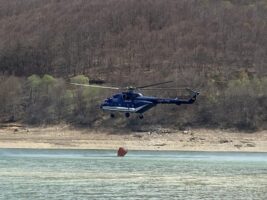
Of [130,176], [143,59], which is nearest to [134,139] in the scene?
[130,176]

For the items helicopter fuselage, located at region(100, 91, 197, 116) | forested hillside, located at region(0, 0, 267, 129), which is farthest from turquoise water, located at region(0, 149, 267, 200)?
forested hillside, located at region(0, 0, 267, 129)


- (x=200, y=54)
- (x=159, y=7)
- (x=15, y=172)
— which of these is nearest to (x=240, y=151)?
(x=15, y=172)

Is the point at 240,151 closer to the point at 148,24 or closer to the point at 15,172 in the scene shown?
the point at 15,172

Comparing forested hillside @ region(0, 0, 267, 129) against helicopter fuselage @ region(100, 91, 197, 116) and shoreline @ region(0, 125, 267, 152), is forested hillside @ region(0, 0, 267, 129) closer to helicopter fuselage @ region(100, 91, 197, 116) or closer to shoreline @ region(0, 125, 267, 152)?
shoreline @ region(0, 125, 267, 152)

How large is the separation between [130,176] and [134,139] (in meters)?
46.2

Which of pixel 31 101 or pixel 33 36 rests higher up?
pixel 33 36

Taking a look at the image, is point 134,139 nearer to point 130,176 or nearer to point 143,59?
point 130,176

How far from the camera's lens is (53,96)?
124875mm

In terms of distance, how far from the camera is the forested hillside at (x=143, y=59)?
11906cm

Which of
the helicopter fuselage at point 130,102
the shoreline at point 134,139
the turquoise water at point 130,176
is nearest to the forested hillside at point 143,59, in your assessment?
the shoreline at point 134,139

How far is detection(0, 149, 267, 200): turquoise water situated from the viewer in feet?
169

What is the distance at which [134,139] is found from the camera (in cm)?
10938

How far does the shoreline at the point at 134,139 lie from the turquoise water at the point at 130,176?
11.7 metres

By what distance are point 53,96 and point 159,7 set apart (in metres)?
73.1
